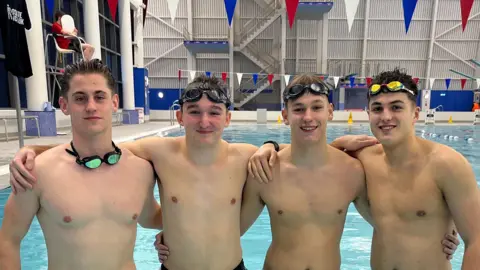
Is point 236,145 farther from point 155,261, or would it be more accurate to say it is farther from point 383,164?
point 155,261

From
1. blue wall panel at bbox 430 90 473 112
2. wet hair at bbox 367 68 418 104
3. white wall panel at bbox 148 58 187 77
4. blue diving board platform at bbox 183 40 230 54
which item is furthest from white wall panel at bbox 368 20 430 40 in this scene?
wet hair at bbox 367 68 418 104

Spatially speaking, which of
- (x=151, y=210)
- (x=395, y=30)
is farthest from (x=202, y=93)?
(x=395, y=30)

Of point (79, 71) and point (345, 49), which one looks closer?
point (79, 71)

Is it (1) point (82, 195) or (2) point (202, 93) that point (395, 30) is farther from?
(1) point (82, 195)

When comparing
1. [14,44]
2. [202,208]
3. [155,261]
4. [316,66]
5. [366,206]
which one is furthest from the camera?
[316,66]

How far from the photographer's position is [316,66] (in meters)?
22.6

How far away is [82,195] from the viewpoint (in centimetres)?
173

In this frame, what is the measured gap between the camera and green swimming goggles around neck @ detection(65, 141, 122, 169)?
1747 millimetres

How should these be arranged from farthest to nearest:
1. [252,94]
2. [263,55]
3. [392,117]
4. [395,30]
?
[395,30] → [263,55] → [252,94] → [392,117]

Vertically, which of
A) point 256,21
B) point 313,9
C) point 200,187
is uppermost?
point 256,21

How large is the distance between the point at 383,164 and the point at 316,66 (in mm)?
21639

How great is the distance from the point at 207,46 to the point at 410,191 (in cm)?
2038

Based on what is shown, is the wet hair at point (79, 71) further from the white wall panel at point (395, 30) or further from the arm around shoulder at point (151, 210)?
the white wall panel at point (395, 30)

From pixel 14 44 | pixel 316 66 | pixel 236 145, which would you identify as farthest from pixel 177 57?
pixel 236 145
